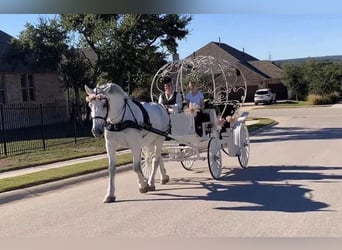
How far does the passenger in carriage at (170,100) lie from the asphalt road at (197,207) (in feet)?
4.84

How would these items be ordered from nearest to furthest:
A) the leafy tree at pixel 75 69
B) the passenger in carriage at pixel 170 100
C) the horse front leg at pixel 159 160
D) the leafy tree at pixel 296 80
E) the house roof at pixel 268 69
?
1. the horse front leg at pixel 159 160
2. the passenger in carriage at pixel 170 100
3. the leafy tree at pixel 75 69
4. the leafy tree at pixel 296 80
5. the house roof at pixel 268 69

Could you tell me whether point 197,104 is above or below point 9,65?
below

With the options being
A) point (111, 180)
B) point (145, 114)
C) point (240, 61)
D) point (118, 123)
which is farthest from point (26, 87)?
point (240, 61)

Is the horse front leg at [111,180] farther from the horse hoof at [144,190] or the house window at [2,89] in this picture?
the house window at [2,89]

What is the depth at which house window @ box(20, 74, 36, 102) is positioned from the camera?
35250 mm

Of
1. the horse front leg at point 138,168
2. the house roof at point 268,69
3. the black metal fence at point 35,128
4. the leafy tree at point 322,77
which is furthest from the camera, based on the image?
the house roof at point 268,69

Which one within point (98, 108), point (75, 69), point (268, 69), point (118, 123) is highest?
point (268, 69)

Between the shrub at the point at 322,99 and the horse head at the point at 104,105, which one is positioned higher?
the horse head at the point at 104,105

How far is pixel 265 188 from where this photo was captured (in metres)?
9.64

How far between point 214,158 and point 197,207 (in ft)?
10.1

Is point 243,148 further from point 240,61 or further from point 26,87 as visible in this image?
point 240,61

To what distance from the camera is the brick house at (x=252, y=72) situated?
7038cm

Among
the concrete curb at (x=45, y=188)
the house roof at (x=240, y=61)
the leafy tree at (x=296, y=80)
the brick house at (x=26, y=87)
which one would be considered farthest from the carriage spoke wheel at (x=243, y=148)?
the house roof at (x=240, y=61)

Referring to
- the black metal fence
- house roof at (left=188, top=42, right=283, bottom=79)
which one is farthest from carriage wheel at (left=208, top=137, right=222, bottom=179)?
house roof at (left=188, top=42, right=283, bottom=79)
